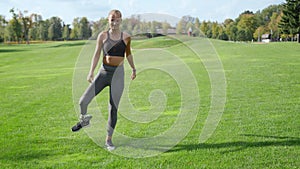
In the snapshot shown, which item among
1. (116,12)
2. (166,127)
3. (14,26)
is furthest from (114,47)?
(14,26)

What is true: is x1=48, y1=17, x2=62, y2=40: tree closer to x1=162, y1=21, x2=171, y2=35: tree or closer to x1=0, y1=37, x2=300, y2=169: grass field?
x1=0, y1=37, x2=300, y2=169: grass field

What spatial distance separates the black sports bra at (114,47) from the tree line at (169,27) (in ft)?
1.41

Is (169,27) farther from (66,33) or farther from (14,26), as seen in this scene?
(66,33)

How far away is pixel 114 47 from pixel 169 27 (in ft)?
3.81

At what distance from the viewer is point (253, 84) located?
1279 centimetres

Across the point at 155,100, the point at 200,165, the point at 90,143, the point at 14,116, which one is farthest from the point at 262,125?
the point at 14,116

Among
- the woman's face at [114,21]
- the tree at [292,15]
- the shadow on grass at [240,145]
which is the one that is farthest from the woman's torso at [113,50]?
the tree at [292,15]

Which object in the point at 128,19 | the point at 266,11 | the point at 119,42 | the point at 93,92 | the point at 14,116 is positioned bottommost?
the point at 14,116

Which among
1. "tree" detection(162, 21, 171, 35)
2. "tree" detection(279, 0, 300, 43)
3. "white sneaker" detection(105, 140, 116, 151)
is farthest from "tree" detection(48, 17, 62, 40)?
"white sneaker" detection(105, 140, 116, 151)

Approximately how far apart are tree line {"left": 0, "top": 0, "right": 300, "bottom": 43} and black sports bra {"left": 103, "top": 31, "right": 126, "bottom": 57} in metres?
0.43

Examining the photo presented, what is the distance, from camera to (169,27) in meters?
5.83

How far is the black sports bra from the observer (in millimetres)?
5078

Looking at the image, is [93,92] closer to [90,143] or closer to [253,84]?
[90,143]

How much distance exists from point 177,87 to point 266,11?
116412 millimetres
